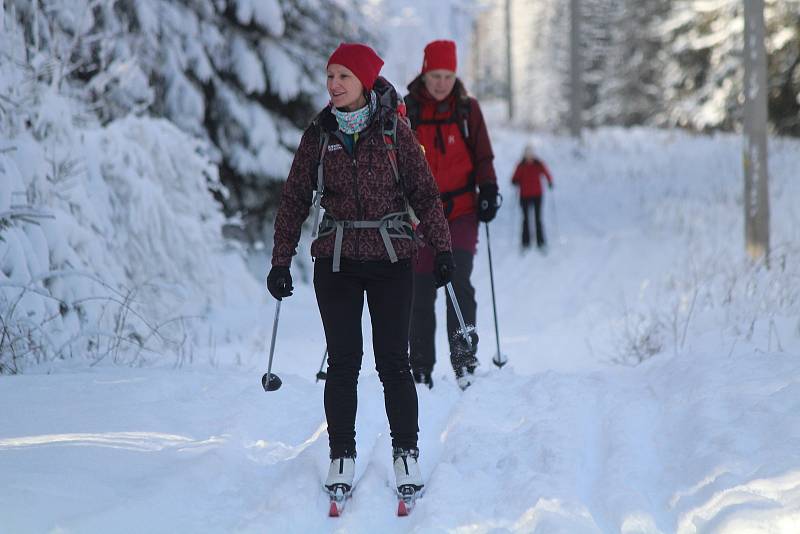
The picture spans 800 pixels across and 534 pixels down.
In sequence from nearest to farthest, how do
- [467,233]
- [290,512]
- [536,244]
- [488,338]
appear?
[290,512] < [467,233] < [488,338] < [536,244]

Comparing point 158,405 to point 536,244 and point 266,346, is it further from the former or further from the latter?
point 536,244

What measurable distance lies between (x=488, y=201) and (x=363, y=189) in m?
2.06

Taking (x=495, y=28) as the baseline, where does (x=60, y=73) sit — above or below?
below

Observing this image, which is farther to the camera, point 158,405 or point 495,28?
point 495,28

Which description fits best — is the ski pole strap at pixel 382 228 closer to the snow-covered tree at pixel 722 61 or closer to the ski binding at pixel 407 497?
the ski binding at pixel 407 497

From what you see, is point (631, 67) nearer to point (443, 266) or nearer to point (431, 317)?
point (431, 317)

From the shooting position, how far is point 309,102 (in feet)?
39.8

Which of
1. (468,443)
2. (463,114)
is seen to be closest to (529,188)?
(463,114)

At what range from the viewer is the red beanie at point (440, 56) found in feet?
18.4

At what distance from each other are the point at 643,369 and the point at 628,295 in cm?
582

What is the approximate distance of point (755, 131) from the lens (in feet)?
34.2

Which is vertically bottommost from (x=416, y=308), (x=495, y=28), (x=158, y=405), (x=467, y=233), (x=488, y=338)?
(x=488, y=338)

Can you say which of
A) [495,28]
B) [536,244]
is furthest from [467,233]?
[495,28]

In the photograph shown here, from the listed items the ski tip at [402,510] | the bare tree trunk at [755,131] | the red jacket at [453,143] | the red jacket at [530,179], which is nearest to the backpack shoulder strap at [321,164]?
the ski tip at [402,510]
